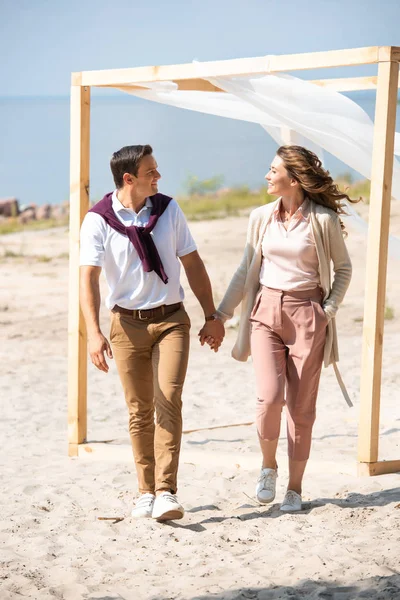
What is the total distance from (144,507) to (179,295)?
1034 mm

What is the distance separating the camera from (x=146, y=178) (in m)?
4.50

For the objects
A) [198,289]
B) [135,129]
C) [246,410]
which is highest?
[135,129]

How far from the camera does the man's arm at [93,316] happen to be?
14.6 ft

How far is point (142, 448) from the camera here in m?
4.68

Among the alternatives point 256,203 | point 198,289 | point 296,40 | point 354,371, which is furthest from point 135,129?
point 198,289

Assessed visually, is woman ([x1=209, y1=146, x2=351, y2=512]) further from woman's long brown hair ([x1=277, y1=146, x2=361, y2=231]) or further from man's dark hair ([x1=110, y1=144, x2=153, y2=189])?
man's dark hair ([x1=110, y1=144, x2=153, y2=189])

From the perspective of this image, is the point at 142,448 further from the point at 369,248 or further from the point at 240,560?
the point at 369,248

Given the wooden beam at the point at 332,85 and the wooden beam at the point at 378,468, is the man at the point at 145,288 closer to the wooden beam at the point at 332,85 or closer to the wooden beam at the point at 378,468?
the wooden beam at the point at 378,468

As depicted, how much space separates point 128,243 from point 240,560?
1.49 m

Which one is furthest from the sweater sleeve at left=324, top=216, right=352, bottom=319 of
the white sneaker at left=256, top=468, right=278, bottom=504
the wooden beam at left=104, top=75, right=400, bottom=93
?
the wooden beam at left=104, top=75, right=400, bottom=93

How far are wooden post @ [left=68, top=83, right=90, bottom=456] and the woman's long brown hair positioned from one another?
5.14 ft

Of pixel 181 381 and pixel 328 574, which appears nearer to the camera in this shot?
pixel 328 574

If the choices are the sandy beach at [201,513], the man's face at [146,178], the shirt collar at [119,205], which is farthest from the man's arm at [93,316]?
the sandy beach at [201,513]

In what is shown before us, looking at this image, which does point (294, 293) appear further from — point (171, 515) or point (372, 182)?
point (171, 515)
